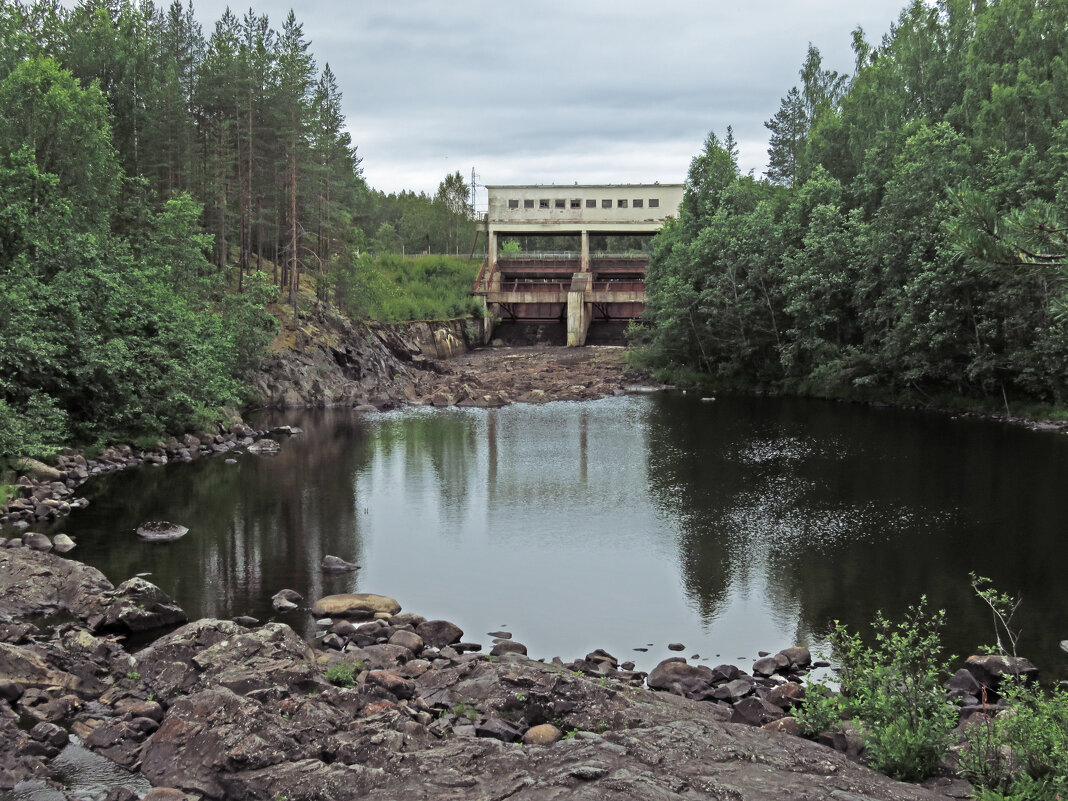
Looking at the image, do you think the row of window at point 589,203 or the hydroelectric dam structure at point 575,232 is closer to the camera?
the hydroelectric dam structure at point 575,232

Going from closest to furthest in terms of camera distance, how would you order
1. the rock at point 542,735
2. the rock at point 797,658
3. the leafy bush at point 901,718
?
the leafy bush at point 901,718
the rock at point 542,735
the rock at point 797,658

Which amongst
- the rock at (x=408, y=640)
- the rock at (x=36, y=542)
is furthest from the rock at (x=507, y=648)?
the rock at (x=36, y=542)

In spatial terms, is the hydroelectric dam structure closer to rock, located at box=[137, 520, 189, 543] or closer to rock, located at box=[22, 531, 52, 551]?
rock, located at box=[137, 520, 189, 543]

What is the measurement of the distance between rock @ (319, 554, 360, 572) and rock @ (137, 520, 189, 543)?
15.1 ft

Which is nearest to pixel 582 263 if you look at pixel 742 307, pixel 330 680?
pixel 742 307

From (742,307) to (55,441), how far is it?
35539 millimetres

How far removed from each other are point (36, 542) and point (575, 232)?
6335 centimetres

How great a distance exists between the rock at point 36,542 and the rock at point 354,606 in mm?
7406

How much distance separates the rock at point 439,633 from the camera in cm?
1466

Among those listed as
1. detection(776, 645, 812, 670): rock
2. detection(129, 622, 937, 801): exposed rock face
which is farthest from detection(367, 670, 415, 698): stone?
detection(776, 645, 812, 670): rock

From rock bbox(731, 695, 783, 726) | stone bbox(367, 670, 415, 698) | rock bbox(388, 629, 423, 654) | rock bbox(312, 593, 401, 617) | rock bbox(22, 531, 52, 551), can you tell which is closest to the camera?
rock bbox(731, 695, 783, 726)

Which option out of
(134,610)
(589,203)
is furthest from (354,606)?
(589,203)

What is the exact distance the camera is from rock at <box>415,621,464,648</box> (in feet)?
48.1

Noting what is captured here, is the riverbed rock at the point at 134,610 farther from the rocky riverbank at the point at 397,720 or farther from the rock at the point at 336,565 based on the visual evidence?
the rock at the point at 336,565
